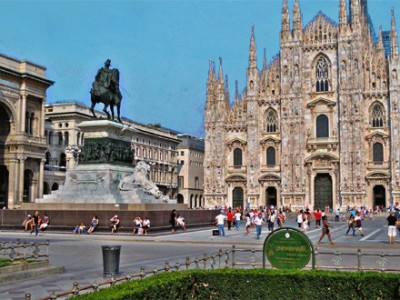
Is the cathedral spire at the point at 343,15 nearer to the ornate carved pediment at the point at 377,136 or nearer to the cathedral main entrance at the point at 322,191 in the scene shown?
the ornate carved pediment at the point at 377,136

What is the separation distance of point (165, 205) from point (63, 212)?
543 centimetres

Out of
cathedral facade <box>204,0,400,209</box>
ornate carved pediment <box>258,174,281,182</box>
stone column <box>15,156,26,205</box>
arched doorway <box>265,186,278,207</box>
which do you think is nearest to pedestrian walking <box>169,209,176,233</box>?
stone column <box>15,156,26,205</box>

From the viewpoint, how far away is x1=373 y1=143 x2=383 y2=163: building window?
6188 cm

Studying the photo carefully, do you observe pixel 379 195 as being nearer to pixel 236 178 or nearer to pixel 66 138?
pixel 236 178

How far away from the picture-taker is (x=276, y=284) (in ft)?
32.2

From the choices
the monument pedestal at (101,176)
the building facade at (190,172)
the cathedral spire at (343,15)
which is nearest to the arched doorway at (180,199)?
the building facade at (190,172)

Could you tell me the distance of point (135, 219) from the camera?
27156 millimetres

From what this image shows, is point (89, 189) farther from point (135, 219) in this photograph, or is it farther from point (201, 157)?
point (201, 157)

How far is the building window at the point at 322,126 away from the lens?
6469 centimetres

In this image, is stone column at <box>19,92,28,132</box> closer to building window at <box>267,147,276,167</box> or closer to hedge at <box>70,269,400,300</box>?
building window at <box>267,147,276,167</box>

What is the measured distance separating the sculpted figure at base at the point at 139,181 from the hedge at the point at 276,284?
2027 cm

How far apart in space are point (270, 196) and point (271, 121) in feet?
29.7

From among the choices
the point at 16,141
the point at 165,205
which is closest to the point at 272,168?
the point at 16,141

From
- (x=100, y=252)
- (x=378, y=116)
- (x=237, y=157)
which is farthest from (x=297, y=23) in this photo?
(x=100, y=252)
